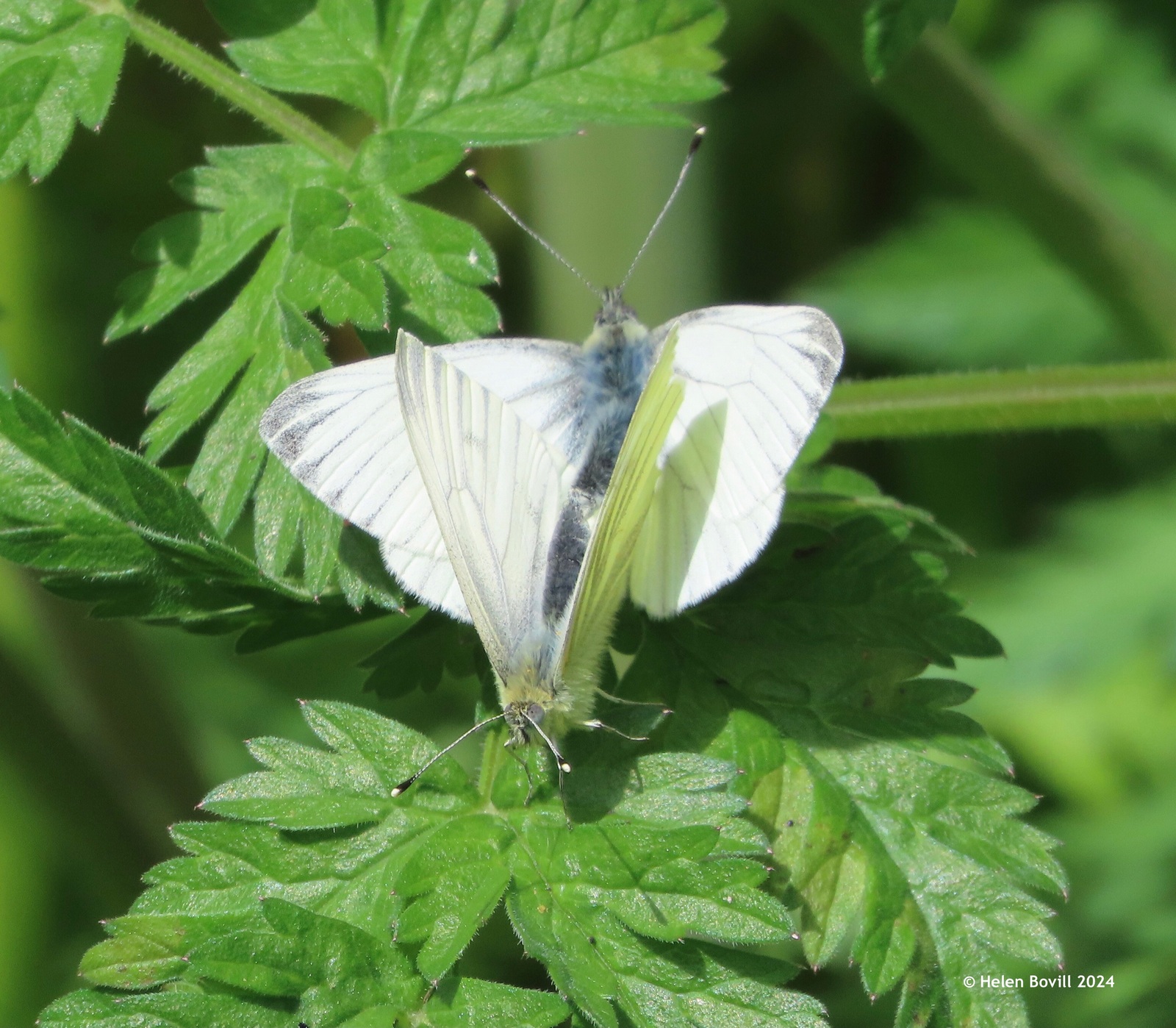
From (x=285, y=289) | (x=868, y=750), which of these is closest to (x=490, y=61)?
(x=285, y=289)

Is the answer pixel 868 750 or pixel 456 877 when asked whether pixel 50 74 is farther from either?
pixel 868 750

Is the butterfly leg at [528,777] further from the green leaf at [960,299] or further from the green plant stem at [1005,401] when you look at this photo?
the green leaf at [960,299]

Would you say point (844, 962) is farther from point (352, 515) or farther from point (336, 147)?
point (336, 147)

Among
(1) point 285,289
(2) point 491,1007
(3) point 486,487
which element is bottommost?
(2) point 491,1007

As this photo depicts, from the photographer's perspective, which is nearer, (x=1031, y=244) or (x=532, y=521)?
(x=532, y=521)

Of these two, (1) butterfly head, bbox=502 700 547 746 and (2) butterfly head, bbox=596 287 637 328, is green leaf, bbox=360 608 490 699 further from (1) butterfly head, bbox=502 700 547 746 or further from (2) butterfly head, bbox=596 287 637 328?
(2) butterfly head, bbox=596 287 637 328

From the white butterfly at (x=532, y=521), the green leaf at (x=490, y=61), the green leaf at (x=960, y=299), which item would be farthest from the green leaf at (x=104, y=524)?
the green leaf at (x=960, y=299)
